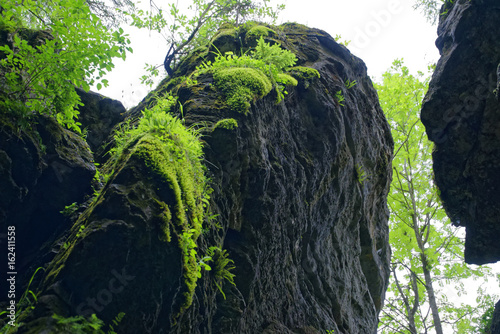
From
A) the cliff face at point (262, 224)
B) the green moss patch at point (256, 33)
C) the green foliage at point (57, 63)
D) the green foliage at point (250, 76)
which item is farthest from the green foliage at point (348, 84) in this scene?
the green foliage at point (57, 63)

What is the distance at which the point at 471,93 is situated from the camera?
24.3 ft

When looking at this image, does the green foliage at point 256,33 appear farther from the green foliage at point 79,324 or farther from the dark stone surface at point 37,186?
the green foliage at point 79,324

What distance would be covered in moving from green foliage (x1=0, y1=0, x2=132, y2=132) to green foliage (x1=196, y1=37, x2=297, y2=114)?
1817 mm

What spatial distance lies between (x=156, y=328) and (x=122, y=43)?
331 centimetres

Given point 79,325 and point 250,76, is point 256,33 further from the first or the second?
point 79,325

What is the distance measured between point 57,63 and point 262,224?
3.46 metres

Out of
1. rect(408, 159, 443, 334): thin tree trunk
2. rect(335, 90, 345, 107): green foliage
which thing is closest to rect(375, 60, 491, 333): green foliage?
rect(408, 159, 443, 334): thin tree trunk

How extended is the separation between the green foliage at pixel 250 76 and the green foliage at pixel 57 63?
182 centimetres

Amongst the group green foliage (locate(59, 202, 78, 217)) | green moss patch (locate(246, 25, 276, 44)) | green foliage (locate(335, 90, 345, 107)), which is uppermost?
green moss patch (locate(246, 25, 276, 44))

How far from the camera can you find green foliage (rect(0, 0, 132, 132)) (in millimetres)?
3412

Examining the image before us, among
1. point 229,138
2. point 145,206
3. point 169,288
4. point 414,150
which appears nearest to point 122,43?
point 229,138

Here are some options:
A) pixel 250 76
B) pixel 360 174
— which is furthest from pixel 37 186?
pixel 360 174

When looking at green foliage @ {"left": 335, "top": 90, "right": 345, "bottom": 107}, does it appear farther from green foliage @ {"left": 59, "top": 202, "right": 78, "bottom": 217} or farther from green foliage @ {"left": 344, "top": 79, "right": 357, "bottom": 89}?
green foliage @ {"left": 59, "top": 202, "right": 78, "bottom": 217}

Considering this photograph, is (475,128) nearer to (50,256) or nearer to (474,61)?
(474,61)
